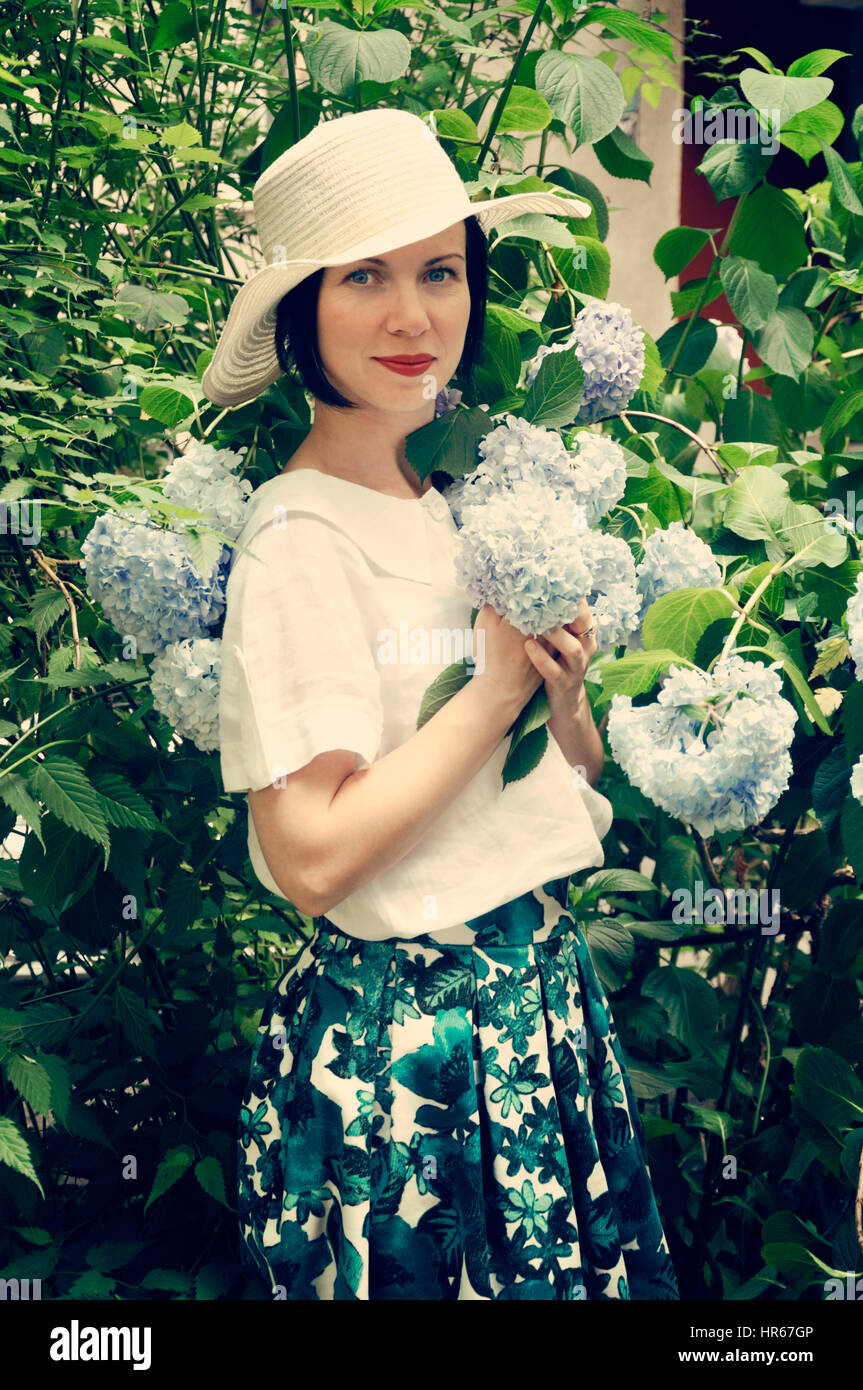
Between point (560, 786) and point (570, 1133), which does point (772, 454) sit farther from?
point (570, 1133)

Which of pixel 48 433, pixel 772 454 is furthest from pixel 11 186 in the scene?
pixel 772 454

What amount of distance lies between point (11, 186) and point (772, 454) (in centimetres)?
99

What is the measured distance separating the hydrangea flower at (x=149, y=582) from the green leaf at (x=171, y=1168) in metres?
0.65

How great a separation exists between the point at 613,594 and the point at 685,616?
85 mm

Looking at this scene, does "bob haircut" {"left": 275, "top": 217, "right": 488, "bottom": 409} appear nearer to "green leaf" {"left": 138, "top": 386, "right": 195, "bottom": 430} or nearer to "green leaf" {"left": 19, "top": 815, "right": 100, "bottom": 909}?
"green leaf" {"left": 138, "top": 386, "right": 195, "bottom": 430}

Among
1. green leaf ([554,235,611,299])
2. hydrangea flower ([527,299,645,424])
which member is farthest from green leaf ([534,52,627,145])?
hydrangea flower ([527,299,645,424])

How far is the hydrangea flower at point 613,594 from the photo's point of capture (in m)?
1.01

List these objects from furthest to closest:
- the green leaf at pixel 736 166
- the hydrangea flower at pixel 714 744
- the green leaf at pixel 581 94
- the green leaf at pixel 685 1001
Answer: the green leaf at pixel 685 1001
the green leaf at pixel 736 166
the green leaf at pixel 581 94
the hydrangea flower at pixel 714 744

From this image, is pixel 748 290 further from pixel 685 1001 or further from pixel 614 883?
pixel 685 1001

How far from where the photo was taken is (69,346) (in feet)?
5.08

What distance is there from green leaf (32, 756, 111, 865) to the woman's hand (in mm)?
425

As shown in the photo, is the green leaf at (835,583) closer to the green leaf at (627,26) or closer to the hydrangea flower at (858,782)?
the hydrangea flower at (858,782)

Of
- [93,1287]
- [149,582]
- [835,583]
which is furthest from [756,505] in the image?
[93,1287]

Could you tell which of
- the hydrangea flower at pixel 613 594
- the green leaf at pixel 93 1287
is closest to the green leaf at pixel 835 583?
the hydrangea flower at pixel 613 594
